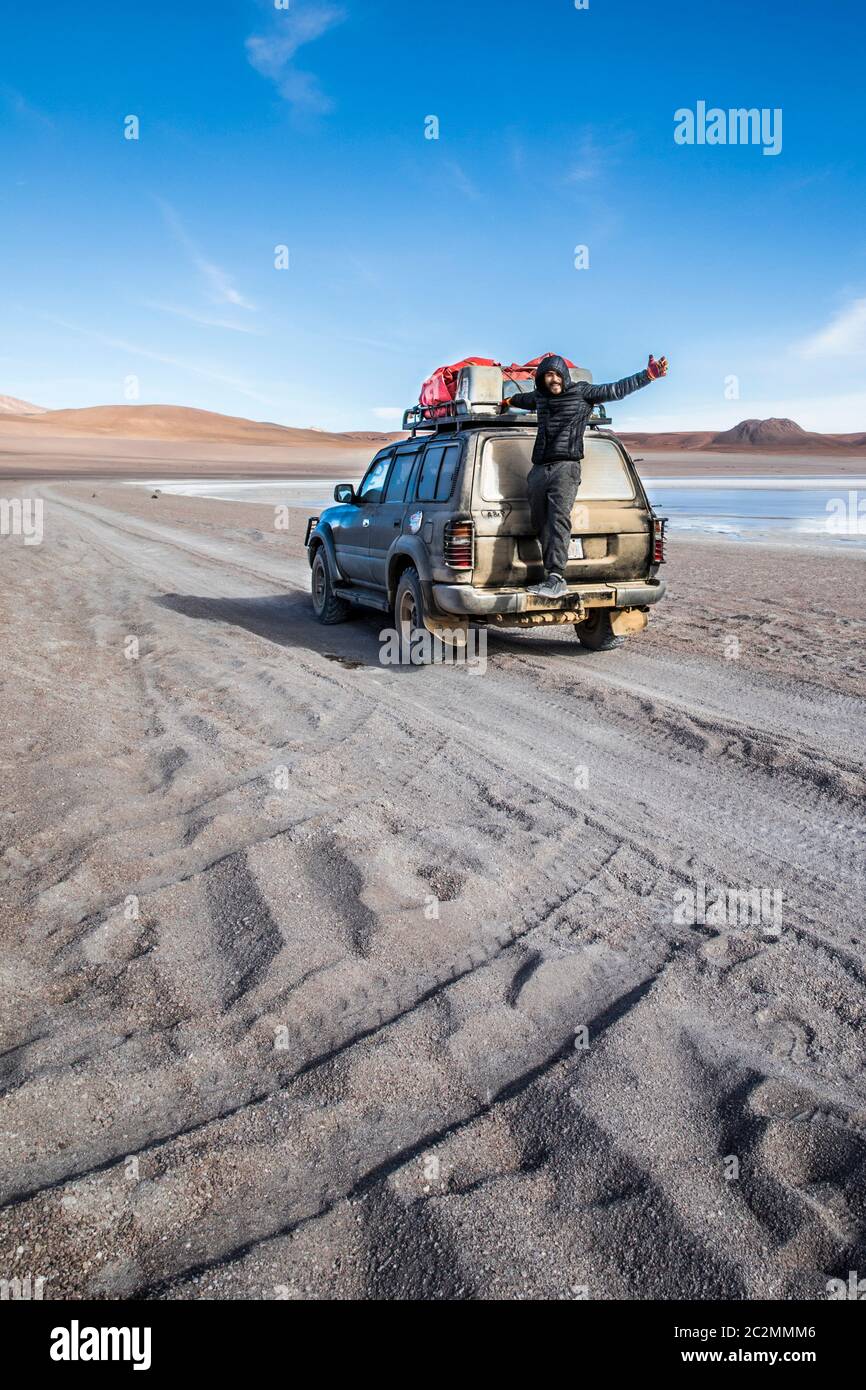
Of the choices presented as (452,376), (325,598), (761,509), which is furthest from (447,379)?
(761,509)

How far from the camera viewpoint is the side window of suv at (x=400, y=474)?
9305mm

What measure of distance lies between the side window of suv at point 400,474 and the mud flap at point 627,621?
2.45 meters

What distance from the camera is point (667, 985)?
3.31 meters

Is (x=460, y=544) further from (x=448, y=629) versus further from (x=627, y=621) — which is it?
(x=627, y=621)

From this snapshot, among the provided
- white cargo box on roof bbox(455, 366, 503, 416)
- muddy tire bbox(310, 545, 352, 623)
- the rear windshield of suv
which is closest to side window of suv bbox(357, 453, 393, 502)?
muddy tire bbox(310, 545, 352, 623)

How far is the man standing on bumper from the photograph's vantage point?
7691 mm

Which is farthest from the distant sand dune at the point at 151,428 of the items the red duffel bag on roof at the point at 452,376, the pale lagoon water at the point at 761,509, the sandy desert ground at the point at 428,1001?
the sandy desert ground at the point at 428,1001

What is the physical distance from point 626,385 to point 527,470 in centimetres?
113

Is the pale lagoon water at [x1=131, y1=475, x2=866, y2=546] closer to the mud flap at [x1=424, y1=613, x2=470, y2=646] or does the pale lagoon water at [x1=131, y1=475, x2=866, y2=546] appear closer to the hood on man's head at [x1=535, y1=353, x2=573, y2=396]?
the hood on man's head at [x1=535, y1=353, x2=573, y2=396]

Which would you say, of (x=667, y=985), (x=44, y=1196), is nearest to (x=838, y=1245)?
(x=667, y=985)

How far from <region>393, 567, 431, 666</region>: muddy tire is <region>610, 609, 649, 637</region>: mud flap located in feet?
5.93

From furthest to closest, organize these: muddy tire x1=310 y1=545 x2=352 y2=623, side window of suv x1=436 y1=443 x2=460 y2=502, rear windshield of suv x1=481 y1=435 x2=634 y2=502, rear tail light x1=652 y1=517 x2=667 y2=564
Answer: muddy tire x1=310 y1=545 x2=352 y2=623
rear tail light x1=652 y1=517 x2=667 y2=564
side window of suv x1=436 y1=443 x2=460 y2=502
rear windshield of suv x1=481 y1=435 x2=634 y2=502

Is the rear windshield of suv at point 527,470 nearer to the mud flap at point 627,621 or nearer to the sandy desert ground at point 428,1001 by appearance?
the mud flap at point 627,621

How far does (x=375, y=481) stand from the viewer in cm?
1023
